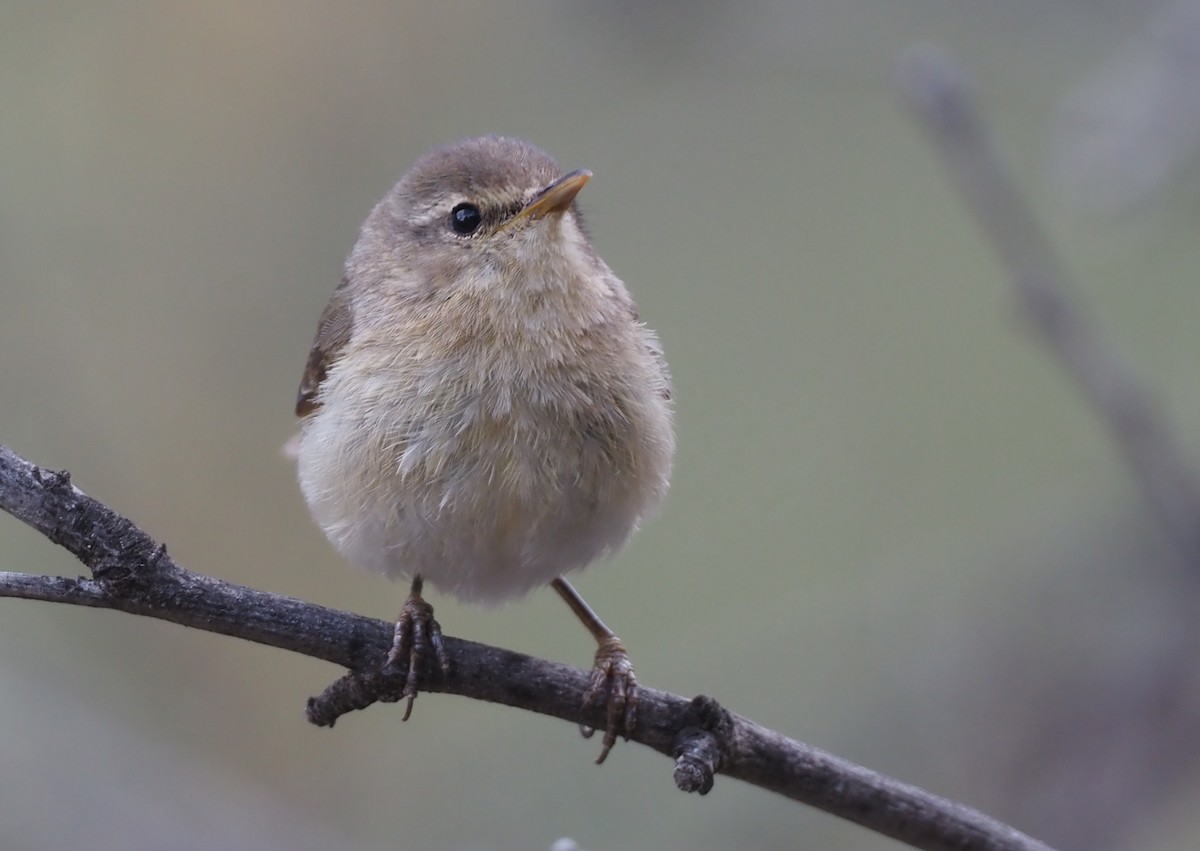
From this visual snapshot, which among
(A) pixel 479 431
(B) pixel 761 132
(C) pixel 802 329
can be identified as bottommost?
(A) pixel 479 431

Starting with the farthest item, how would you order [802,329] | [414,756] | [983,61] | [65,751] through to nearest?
1. [802,329]
2. [983,61]
3. [414,756]
4. [65,751]

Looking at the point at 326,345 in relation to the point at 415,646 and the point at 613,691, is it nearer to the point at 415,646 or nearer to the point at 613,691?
the point at 415,646

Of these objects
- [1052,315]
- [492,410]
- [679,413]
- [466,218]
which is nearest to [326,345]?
[466,218]

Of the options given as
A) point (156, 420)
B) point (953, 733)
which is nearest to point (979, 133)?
point (953, 733)

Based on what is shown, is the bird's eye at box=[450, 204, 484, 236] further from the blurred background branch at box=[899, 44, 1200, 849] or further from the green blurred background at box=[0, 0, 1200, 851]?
the green blurred background at box=[0, 0, 1200, 851]

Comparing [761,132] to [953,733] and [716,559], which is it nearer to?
[716,559]

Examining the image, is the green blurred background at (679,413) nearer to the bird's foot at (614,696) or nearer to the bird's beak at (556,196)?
the bird's foot at (614,696)

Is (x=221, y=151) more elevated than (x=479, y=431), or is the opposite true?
(x=221, y=151)
